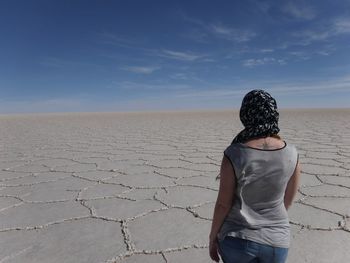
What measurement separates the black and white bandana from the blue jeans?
29cm

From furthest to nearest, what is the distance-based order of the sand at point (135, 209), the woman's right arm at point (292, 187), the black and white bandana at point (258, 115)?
the sand at point (135, 209)
the woman's right arm at point (292, 187)
the black and white bandana at point (258, 115)

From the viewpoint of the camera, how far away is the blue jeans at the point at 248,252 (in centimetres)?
114

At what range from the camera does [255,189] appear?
45.0 inches

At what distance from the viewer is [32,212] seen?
261 cm

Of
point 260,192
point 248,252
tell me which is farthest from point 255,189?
point 248,252

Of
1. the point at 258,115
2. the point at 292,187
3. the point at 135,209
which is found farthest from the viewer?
the point at 135,209

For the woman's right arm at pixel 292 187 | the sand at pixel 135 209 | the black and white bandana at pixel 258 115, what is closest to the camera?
Answer: the black and white bandana at pixel 258 115

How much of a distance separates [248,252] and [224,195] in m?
0.18

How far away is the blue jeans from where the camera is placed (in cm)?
114

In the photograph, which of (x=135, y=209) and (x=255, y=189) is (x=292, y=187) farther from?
(x=135, y=209)

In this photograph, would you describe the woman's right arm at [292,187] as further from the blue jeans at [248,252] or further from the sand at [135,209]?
the sand at [135,209]

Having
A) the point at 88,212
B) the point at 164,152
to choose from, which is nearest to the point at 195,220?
Result: the point at 88,212

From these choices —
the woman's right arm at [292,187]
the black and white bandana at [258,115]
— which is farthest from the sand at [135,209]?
the black and white bandana at [258,115]

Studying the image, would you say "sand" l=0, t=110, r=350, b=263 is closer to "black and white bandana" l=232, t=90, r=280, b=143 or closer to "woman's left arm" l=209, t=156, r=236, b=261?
"woman's left arm" l=209, t=156, r=236, b=261
